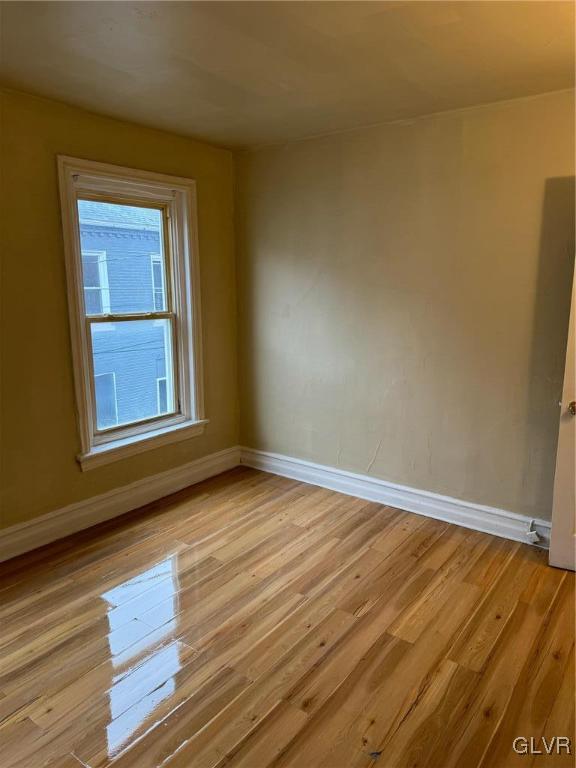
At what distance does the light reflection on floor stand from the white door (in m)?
1.95

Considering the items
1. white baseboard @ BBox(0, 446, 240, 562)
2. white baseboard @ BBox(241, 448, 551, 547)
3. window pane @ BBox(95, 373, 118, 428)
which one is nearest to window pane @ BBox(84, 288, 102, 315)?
window pane @ BBox(95, 373, 118, 428)

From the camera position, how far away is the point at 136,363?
3.53 meters

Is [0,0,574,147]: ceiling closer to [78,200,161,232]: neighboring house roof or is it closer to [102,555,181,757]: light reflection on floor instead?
[78,200,161,232]: neighboring house roof

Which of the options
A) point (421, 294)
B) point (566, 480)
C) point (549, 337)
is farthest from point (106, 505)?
point (549, 337)

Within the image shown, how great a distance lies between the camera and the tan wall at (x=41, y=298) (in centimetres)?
274

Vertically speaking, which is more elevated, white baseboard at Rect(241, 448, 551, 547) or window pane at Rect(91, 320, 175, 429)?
window pane at Rect(91, 320, 175, 429)

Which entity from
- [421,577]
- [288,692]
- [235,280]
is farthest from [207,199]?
[288,692]

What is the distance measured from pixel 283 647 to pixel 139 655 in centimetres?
59

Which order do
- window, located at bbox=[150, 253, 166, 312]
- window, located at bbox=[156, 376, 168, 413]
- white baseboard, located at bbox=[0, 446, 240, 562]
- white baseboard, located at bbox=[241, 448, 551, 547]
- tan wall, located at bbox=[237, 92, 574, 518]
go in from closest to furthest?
1. tan wall, located at bbox=[237, 92, 574, 518]
2. white baseboard, located at bbox=[0, 446, 240, 562]
3. white baseboard, located at bbox=[241, 448, 551, 547]
4. window, located at bbox=[150, 253, 166, 312]
5. window, located at bbox=[156, 376, 168, 413]

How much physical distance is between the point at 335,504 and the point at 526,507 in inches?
46.6

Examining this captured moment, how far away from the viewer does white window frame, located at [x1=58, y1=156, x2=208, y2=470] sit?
3010mm

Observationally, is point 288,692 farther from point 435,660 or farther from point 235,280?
point 235,280

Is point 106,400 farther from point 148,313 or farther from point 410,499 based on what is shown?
point 410,499

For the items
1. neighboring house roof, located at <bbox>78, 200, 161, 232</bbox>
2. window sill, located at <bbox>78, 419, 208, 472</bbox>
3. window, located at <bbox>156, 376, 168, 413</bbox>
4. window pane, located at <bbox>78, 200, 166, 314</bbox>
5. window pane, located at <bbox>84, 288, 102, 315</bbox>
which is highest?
neighboring house roof, located at <bbox>78, 200, 161, 232</bbox>
